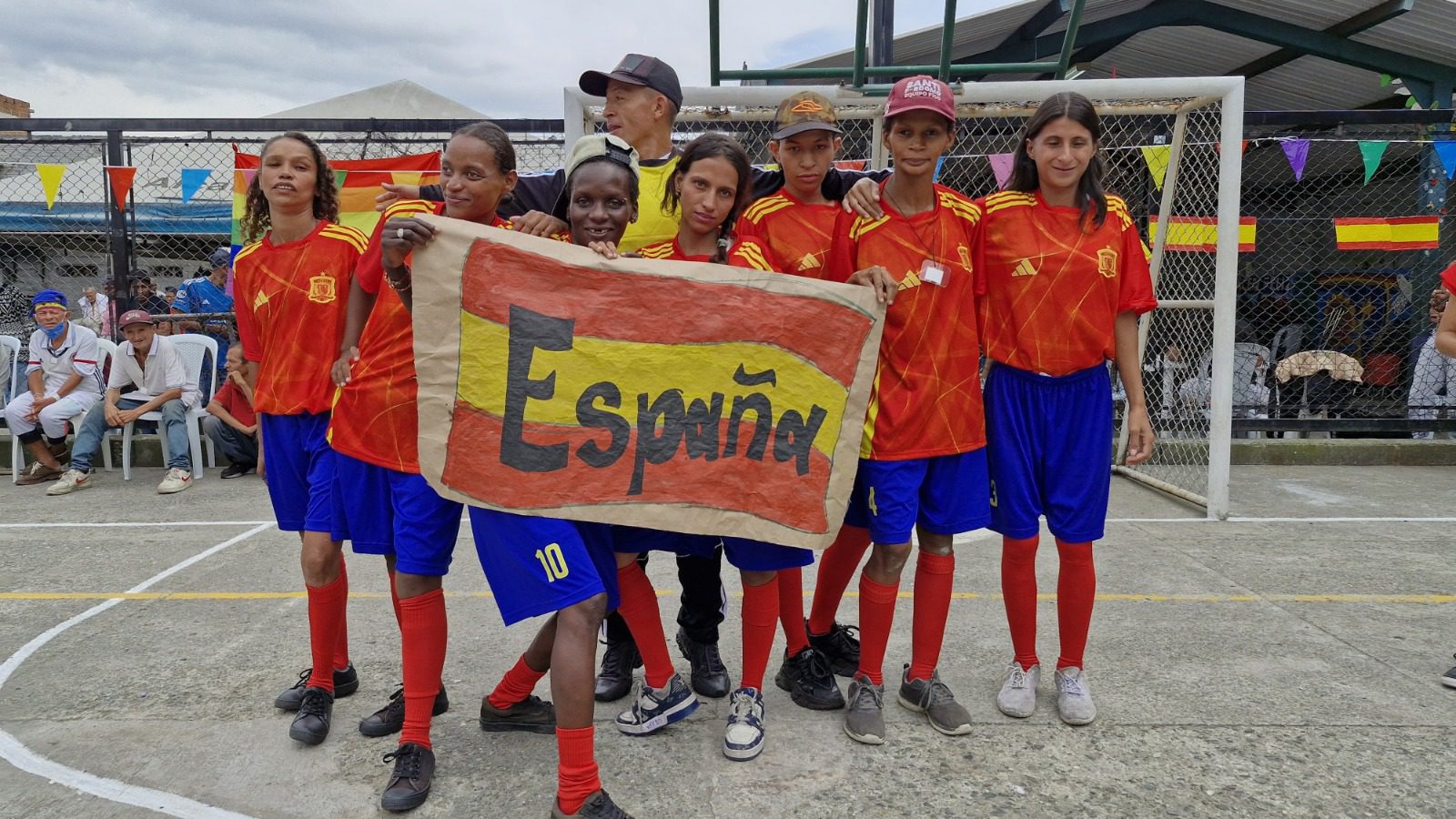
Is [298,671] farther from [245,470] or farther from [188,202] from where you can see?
[188,202]

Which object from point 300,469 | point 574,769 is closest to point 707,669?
point 574,769

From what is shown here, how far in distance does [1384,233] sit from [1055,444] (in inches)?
263

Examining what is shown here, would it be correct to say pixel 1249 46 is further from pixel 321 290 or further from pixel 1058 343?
pixel 321 290

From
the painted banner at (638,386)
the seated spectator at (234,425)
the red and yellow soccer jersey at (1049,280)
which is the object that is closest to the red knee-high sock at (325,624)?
the painted banner at (638,386)

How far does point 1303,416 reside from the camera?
813 cm

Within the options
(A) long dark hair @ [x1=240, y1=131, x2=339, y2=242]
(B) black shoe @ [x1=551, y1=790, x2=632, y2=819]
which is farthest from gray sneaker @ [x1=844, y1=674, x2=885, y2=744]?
(A) long dark hair @ [x1=240, y1=131, x2=339, y2=242]

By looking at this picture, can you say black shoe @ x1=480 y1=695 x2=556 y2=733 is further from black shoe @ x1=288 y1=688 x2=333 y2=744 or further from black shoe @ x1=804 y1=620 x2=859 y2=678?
black shoe @ x1=804 y1=620 x2=859 y2=678

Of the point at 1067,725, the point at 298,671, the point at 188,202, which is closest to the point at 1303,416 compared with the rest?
the point at 1067,725

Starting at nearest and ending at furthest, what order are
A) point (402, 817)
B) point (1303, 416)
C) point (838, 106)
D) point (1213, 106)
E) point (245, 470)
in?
point (402, 817) < point (838, 106) < point (1213, 106) < point (245, 470) < point (1303, 416)

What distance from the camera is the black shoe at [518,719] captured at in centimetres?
281

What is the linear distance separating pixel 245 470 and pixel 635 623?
6.12 meters

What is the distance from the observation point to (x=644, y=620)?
278 centimetres

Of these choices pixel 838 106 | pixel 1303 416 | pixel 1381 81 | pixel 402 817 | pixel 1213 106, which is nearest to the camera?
pixel 402 817

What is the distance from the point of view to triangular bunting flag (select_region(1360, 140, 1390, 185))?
282 inches
